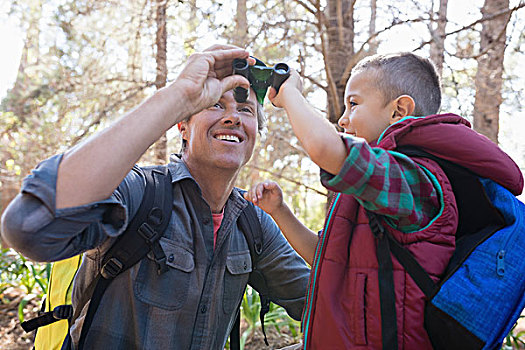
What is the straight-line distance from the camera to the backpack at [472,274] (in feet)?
4.38

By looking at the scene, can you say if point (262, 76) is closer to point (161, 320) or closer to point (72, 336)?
point (161, 320)

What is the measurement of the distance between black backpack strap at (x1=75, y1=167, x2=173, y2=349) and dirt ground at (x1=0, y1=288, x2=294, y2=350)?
10.3 feet

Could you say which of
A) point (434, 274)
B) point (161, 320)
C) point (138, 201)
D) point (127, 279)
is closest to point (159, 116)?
point (138, 201)

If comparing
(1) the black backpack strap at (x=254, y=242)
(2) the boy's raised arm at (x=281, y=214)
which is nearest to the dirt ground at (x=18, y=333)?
(1) the black backpack strap at (x=254, y=242)

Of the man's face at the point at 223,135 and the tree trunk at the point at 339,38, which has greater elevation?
the tree trunk at the point at 339,38

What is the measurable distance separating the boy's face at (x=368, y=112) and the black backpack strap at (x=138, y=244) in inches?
35.8

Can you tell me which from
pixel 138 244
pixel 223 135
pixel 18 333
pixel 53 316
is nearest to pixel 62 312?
pixel 53 316

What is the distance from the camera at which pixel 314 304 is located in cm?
160

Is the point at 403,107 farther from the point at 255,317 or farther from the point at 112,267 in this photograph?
the point at 255,317

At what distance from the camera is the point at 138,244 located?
6.05ft

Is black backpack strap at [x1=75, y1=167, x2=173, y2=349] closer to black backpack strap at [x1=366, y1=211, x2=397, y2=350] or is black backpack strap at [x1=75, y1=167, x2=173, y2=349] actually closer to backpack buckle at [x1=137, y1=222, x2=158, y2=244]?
backpack buckle at [x1=137, y1=222, x2=158, y2=244]

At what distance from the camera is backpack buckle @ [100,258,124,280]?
1.80 metres

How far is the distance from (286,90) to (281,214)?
78 centimetres

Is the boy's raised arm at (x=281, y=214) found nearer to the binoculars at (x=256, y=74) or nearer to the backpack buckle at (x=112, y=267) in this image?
the binoculars at (x=256, y=74)
